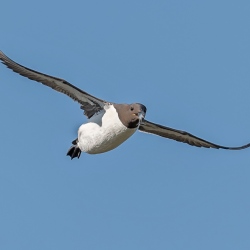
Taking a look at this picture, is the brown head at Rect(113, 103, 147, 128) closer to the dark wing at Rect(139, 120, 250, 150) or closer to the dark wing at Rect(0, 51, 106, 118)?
the dark wing at Rect(0, 51, 106, 118)

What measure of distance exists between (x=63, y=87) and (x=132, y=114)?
10.7 feet

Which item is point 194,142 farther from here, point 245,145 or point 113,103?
point 113,103

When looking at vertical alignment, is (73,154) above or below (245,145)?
below

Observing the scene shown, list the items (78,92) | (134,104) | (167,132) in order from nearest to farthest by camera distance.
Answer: (134,104), (78,92), (167,132)

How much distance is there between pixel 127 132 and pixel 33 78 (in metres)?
3.84

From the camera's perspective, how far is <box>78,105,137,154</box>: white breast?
29797 mm

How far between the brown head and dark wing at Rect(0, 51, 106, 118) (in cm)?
158

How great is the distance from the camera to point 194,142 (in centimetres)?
3438

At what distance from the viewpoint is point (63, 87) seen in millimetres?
31719

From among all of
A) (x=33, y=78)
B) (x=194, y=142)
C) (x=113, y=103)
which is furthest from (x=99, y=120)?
(x=194, y=142)

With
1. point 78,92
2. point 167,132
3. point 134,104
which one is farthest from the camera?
point 167,132

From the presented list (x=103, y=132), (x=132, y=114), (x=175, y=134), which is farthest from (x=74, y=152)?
(x=132, y=114)

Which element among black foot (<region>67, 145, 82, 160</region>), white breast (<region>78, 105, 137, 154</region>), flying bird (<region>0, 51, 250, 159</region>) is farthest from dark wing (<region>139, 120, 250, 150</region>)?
white breast (<region>78, 105, 137, 154</region>)

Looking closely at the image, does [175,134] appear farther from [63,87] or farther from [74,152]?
[63,87]
